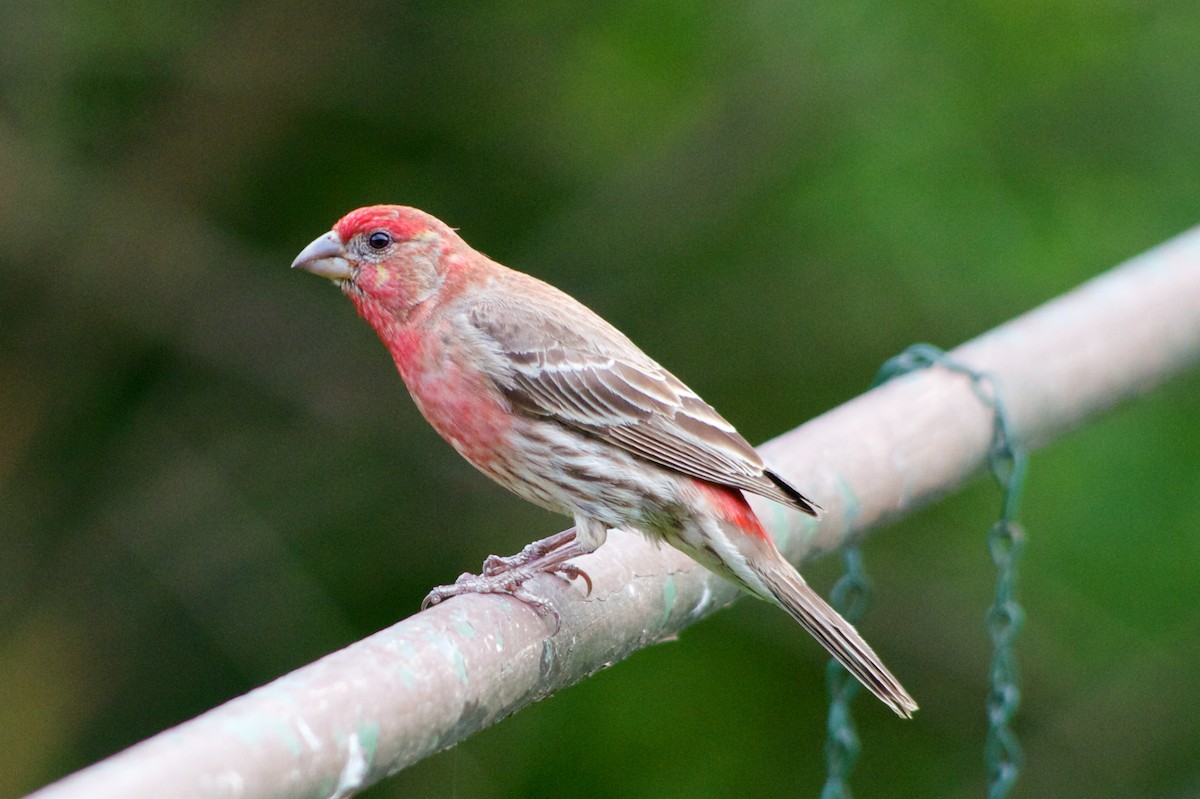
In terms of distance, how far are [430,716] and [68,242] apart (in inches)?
167

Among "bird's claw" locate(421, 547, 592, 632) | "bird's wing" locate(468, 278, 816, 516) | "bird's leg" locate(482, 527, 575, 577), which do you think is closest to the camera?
"bird's claw" locate(421, 547, 592, 632)

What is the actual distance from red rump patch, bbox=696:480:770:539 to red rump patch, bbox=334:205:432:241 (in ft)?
3.35

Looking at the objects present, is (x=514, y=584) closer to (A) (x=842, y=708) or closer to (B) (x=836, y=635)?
(B) (x=836, y=635)

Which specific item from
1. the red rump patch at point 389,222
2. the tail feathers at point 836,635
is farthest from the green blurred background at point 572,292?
the tail feathers at point 836,635

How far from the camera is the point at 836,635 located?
310 cm

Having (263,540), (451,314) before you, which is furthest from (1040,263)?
(263,540)

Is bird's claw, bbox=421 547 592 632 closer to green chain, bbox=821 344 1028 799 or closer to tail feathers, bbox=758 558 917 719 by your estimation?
tail feathers, bbox=758 558 917 719

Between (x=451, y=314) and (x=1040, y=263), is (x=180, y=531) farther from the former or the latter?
(x=1040, y=263)

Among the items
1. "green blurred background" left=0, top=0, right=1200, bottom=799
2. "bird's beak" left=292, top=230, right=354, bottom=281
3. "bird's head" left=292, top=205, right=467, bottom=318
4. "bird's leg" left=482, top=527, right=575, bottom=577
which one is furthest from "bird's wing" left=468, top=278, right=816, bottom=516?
"green blurred background" left=0, top=0, right=1200, bottom=799

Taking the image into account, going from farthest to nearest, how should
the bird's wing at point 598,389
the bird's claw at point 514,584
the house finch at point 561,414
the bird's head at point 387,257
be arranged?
the bird's head at point 387,257 < the bird's wing at point 598,389 < the house finch at point 561,414 < the bird's claw at point 514,584

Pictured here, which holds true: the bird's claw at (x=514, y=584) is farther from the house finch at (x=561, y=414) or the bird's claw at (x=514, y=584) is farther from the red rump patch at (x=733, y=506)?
the red rump patch at (x=733, y=506)

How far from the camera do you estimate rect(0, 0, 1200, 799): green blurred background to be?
539cm

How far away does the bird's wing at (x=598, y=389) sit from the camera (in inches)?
143

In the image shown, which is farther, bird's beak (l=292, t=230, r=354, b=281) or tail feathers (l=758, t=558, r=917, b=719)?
bird's beak (l=292, t=230, r=354, b=281)
